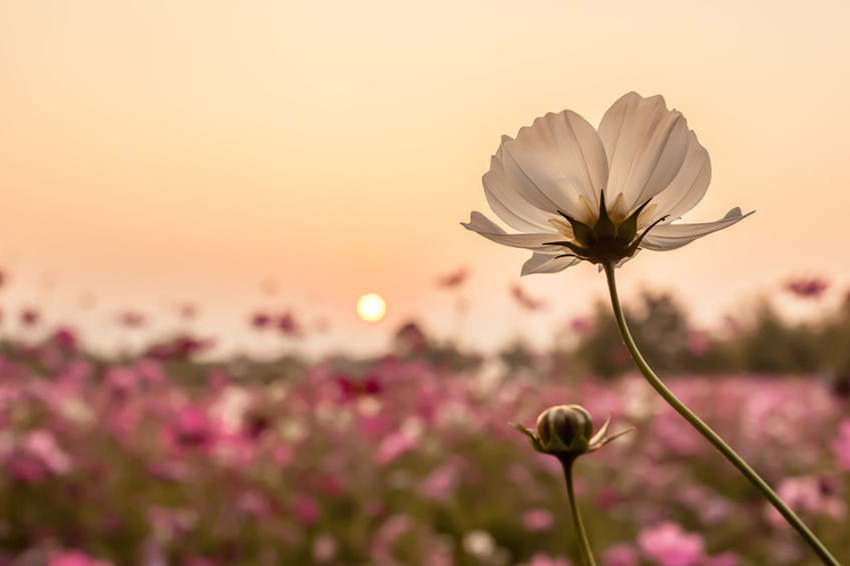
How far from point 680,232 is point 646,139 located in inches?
1.5

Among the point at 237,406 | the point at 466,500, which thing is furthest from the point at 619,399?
the point at 237,406

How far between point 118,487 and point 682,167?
1708 millimetres

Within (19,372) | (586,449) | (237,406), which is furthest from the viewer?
(19,372)

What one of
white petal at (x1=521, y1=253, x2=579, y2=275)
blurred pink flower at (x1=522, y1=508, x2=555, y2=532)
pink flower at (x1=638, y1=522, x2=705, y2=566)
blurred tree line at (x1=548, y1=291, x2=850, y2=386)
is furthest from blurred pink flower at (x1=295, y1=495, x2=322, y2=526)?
blurred tree line at (x1=548, y1=291, x2=850, y2=386)

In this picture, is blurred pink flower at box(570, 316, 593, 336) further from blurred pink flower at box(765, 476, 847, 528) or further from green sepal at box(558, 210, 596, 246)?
green sepal at box(558, 210, 596, 246)

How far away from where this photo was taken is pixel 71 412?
2.05 m

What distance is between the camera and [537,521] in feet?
5.71

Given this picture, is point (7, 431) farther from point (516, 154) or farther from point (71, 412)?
point (516, 154)

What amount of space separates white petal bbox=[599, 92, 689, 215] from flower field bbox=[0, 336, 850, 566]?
1.04 m

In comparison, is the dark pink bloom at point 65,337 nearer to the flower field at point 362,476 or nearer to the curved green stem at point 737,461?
the flower field at point 362,476

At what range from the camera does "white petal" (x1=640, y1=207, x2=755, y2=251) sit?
1.06 feet

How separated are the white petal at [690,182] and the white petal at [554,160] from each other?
0.03 metres

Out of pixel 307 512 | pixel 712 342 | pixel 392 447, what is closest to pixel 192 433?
pixel 307 512

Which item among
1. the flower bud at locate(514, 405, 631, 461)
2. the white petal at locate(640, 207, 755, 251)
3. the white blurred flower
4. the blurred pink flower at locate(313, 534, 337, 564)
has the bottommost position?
the white blurred flower
